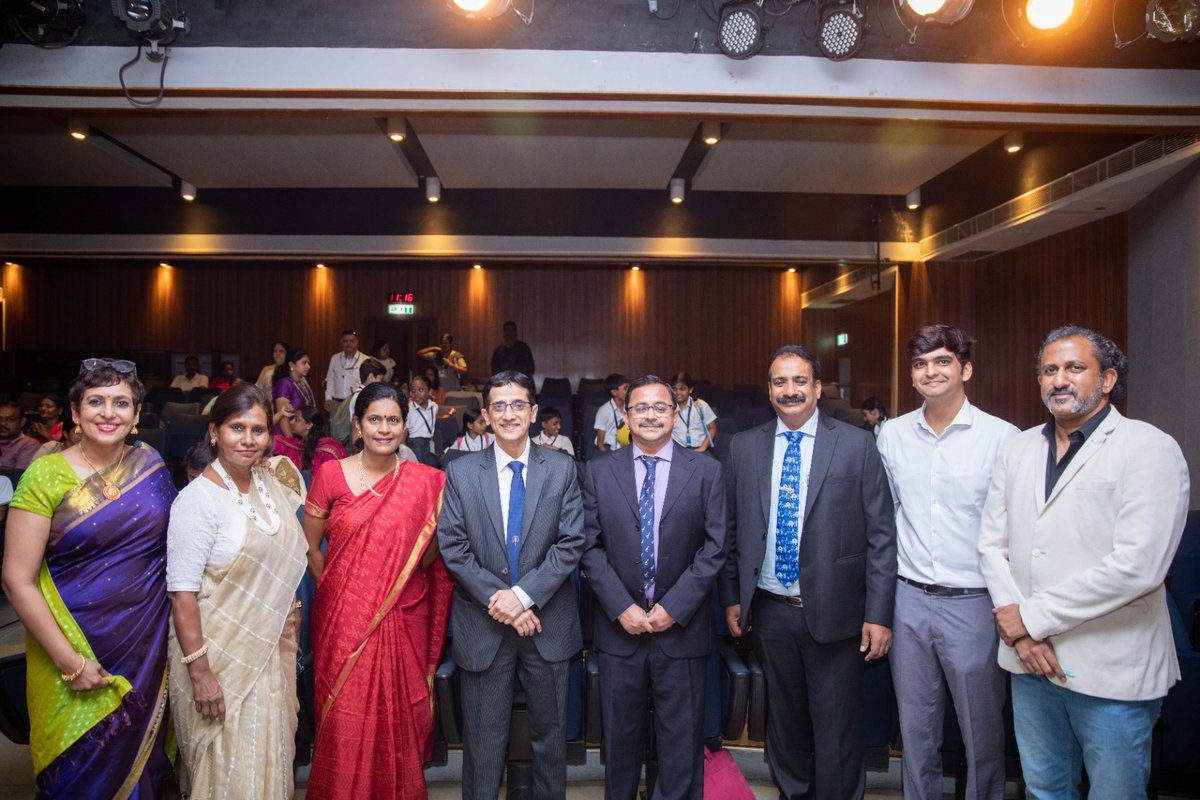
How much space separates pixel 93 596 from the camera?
5.95 feet

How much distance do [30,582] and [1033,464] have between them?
2.63m

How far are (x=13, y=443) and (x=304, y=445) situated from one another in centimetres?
205

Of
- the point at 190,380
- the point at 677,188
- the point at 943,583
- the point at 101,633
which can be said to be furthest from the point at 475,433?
the point at 190,380

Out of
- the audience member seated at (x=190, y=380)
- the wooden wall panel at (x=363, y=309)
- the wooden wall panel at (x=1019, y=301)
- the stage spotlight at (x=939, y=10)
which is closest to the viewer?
the stage spotlight at (x=939, y=10)

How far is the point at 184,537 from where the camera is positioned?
1842mm

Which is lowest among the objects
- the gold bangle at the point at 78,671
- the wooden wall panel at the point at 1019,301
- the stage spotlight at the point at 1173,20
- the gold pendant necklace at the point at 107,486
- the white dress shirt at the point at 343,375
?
the gold bangle at the point at 78,671

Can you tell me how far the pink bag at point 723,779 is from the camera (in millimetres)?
2374

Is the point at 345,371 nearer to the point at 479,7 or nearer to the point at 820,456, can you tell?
the point at 479,7

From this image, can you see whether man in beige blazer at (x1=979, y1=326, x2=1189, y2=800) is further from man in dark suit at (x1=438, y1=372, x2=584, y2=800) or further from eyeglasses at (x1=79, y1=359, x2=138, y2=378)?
eyeglasses at (x1=79, y1=359, x2=138, y2=378)

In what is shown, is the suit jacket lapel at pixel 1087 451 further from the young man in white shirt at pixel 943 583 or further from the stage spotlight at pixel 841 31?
the stage spotlight at pixel 841 31

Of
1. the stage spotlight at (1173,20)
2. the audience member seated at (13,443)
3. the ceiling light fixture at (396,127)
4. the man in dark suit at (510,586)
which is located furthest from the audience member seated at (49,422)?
the stage spotlight at (1173,20)

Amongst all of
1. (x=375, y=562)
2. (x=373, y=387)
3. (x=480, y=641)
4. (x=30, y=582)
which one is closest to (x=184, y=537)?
(x=30, y=582)

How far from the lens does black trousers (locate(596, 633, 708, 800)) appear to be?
2.10m

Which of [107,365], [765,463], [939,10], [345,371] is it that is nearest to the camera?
[107,365]
